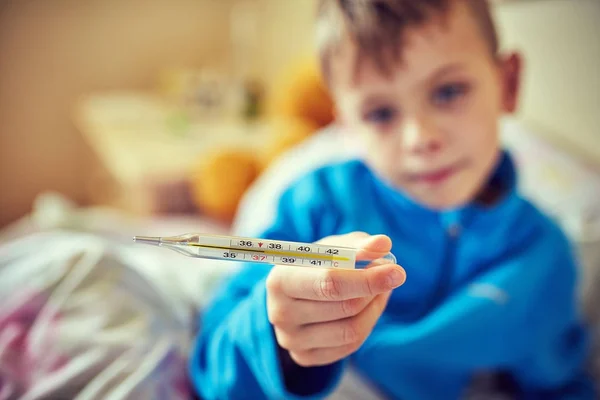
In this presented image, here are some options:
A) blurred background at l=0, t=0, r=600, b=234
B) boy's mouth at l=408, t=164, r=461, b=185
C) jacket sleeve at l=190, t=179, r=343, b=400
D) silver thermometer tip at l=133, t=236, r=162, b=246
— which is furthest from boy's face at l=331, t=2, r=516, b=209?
blurred background at l=0, t=0, r=600, b=234

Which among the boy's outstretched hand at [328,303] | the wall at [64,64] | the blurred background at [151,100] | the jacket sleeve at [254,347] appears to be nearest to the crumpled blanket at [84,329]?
the jacket sleeve at [254,347]

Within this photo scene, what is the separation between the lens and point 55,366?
0.53 meters

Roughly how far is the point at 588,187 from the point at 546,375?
324 millimetres

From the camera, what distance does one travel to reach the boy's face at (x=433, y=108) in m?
0.51

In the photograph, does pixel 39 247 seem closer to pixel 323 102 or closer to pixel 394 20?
pixel 394 20

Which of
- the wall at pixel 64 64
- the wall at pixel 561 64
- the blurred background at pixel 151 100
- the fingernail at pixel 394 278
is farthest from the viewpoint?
the wall at pixel 64 64

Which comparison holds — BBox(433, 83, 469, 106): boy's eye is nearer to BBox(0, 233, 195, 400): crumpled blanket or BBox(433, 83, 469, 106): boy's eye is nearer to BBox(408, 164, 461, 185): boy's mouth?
BBox(408, 164, 461, 185): boy's mouth

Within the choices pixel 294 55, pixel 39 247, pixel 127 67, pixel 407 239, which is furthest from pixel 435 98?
pixel 127 67

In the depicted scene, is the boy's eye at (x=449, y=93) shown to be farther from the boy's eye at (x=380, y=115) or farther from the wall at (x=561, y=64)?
the wall at (x=561, y=64)

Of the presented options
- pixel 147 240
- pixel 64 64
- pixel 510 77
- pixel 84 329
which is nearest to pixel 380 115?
pixel 510 77

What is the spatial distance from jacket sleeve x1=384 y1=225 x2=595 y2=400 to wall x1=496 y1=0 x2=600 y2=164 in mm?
305

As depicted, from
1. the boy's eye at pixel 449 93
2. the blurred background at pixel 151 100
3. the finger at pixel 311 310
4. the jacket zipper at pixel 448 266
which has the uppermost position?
the blurred background at pixel 151 100

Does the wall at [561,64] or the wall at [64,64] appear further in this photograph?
the wall at [64,64]

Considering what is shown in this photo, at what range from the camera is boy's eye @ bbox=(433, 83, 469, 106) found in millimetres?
529
